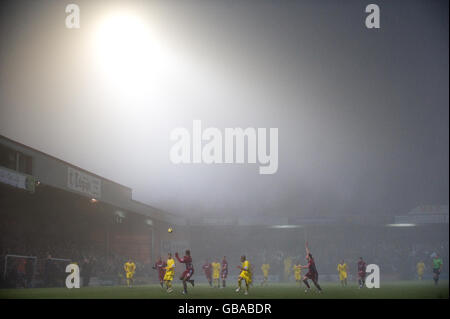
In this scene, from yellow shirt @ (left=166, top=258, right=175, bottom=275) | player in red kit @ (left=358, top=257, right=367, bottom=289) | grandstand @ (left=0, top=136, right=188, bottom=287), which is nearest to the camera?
yellow shirt @ (left=166, top=258, right=175, bottom=275)

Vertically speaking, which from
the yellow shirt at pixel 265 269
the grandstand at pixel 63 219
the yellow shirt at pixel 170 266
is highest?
the grandstand at pixel 63 219

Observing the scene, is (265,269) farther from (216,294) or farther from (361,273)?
(216,294)

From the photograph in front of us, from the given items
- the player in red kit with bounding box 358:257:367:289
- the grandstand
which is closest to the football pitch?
the grandstand

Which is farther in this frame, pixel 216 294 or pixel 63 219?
pixel 63 219

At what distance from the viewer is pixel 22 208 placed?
132ft

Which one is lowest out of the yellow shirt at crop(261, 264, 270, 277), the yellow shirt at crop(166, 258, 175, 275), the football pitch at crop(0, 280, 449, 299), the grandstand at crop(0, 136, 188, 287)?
the yellow shirt at crop(261, 264, 270, 277)

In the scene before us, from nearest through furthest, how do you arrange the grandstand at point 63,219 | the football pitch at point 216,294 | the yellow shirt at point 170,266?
the football pitch at point 216,294
the yellow shirt at point 170,266
the grandstand at point 63,219

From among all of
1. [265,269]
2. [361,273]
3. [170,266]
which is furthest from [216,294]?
[265,269]

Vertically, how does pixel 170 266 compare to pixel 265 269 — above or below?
above

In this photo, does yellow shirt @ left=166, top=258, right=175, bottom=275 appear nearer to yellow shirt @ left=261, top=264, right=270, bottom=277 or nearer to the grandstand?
the grandstand

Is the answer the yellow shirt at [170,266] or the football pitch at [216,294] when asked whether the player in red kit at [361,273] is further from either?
the yellow shirt at [170,266]

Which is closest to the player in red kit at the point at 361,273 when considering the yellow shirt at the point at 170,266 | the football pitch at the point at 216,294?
the football pitch at the point at 216,294

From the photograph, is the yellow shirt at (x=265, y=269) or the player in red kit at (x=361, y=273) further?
the yellow shirt at (x=265, y=269)

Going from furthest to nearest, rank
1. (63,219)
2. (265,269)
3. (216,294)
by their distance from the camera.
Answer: (265,269) < (63,219) < (216,294)
